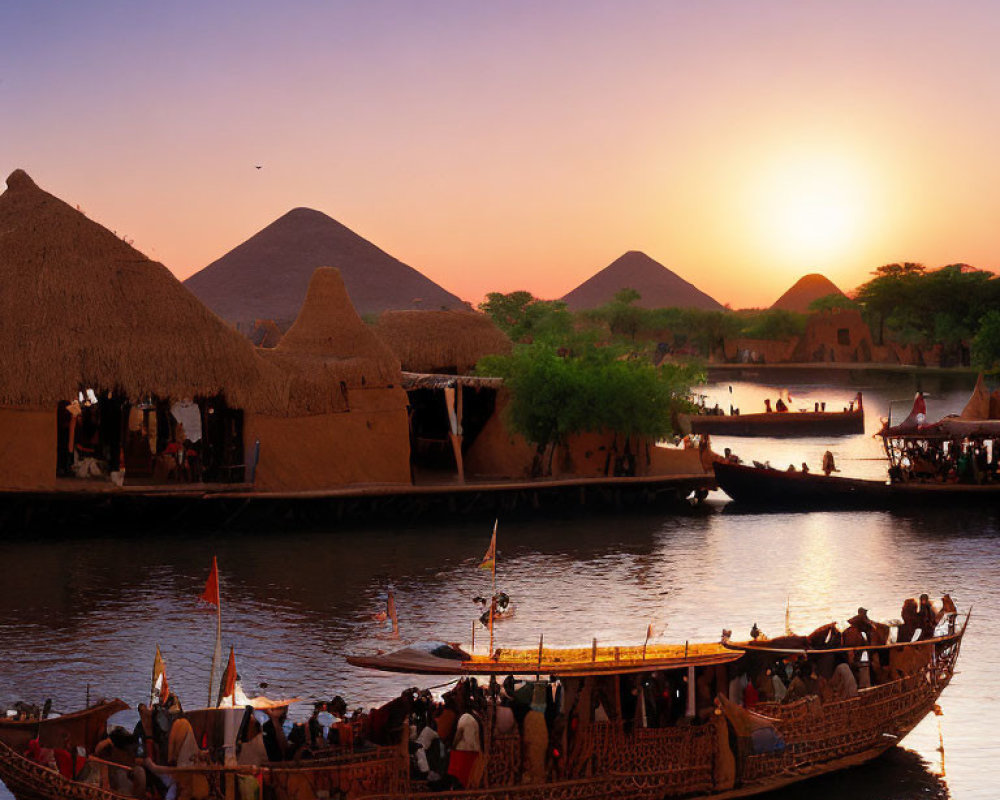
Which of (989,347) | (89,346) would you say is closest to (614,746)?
(89,346)

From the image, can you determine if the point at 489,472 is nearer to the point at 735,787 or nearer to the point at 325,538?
the point at 325,538

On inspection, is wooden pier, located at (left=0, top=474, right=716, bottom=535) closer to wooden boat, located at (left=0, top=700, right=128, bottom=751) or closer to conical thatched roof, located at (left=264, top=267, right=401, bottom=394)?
conical thatched roof, located at (left=264, top=267, right=401, bottom=394)

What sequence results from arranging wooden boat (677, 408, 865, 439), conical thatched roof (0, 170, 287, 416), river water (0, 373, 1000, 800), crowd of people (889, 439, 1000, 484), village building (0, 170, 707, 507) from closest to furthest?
river water (0, 373, 1000, 800) → conical thatched roof (0, 170, 287, 416) → village building (0, 170, 707, 507) → crowd of people (889, 439, 1000, 484) → wooden boat (677, 408, 865, 439)


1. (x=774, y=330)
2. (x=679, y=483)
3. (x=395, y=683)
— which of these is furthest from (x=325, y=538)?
(x=774, y=330)

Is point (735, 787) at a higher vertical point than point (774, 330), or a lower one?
lower

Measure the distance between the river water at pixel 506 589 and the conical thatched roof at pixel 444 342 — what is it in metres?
11.0

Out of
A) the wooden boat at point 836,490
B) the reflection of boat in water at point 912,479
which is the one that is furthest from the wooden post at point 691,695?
the reflection of boat in water at point 912,479

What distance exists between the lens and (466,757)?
14.0 m

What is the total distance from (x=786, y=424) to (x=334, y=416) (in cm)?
3487

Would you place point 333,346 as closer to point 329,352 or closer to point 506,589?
point 329,352

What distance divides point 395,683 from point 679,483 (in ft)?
60.0

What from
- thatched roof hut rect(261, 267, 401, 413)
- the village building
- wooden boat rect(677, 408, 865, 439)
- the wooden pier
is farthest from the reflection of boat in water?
wooden boat rect(677, 408, 865, 439)

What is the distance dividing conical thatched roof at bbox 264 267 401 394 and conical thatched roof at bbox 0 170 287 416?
1601 millimetres

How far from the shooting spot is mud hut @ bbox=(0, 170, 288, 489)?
3177 centimetres
